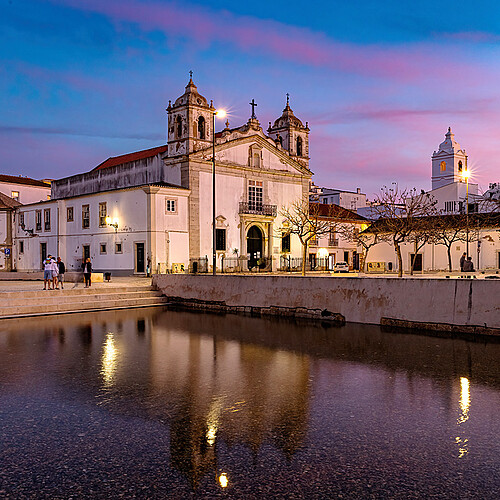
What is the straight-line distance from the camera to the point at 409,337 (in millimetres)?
12906

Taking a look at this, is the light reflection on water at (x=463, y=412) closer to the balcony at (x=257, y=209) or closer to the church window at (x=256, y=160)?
the balcony at (x=257, y=209)

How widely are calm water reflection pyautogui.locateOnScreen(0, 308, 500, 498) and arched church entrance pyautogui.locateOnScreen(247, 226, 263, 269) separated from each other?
32.5 metres

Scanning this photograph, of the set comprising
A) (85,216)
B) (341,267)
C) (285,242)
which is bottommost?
(341,267)

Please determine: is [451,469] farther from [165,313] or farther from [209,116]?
[209,116]

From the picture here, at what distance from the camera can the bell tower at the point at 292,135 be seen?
50.5 m

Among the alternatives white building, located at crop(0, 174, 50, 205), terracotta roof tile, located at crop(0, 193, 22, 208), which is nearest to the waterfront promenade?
terracotta roof tile, located at crop(0, 193, 22, 208)

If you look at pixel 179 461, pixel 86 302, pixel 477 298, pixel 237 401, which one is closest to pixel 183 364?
pixel 237 401

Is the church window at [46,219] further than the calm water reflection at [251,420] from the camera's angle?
Yes

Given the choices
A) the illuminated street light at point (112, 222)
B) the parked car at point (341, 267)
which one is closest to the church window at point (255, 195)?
the illuminated street light at point (112, 222)

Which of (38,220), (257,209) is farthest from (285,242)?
(38,220)

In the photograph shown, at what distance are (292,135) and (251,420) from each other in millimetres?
46230

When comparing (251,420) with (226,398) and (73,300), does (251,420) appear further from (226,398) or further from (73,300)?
(73,300)

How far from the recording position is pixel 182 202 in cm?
3947

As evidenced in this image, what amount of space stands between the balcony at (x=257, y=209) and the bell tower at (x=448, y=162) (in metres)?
57.2
